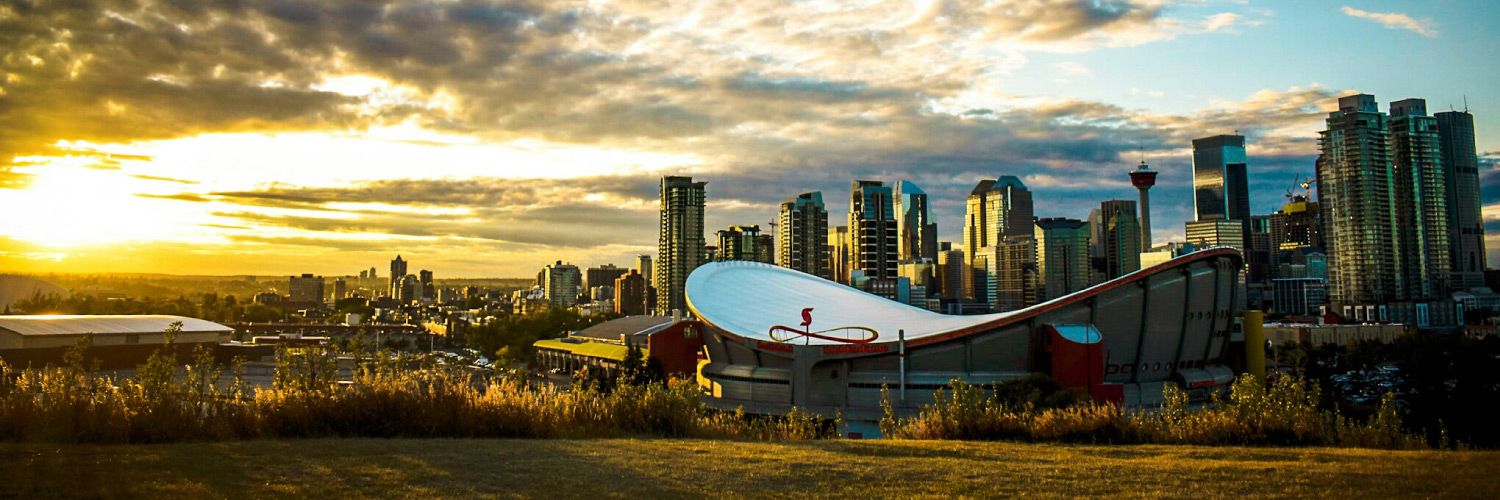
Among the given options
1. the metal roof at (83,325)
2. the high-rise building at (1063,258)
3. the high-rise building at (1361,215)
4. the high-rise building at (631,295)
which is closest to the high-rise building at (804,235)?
the high-rise building at (631,295)

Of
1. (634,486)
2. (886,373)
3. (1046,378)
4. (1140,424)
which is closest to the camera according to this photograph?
(634,486)

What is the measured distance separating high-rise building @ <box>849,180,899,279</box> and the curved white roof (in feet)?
276

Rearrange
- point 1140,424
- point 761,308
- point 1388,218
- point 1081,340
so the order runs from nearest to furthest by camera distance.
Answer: point 1140,424
point 1081,340
point 761,308
point 1388,218

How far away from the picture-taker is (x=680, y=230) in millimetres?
166000

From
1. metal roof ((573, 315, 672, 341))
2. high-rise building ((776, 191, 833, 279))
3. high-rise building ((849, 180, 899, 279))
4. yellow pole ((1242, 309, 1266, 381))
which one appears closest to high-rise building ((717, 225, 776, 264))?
high-rise building ((776, 191, 833, 279))

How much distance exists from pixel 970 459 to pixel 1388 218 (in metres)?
194

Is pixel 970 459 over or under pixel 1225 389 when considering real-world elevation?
over

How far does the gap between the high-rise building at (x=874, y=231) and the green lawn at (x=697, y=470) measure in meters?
147

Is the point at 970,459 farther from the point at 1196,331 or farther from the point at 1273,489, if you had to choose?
the point at 1196,331

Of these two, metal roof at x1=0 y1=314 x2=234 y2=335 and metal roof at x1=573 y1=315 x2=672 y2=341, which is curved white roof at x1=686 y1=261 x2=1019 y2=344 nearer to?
metal roof at x1=573 y1=315 x2=672 y2=341

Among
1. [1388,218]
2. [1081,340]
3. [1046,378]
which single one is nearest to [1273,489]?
[1046,378]

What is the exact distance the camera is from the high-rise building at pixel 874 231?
159 m

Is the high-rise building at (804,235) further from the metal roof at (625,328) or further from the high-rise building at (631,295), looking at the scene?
the metal roof at (625,328)

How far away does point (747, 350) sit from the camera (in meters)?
53.7
